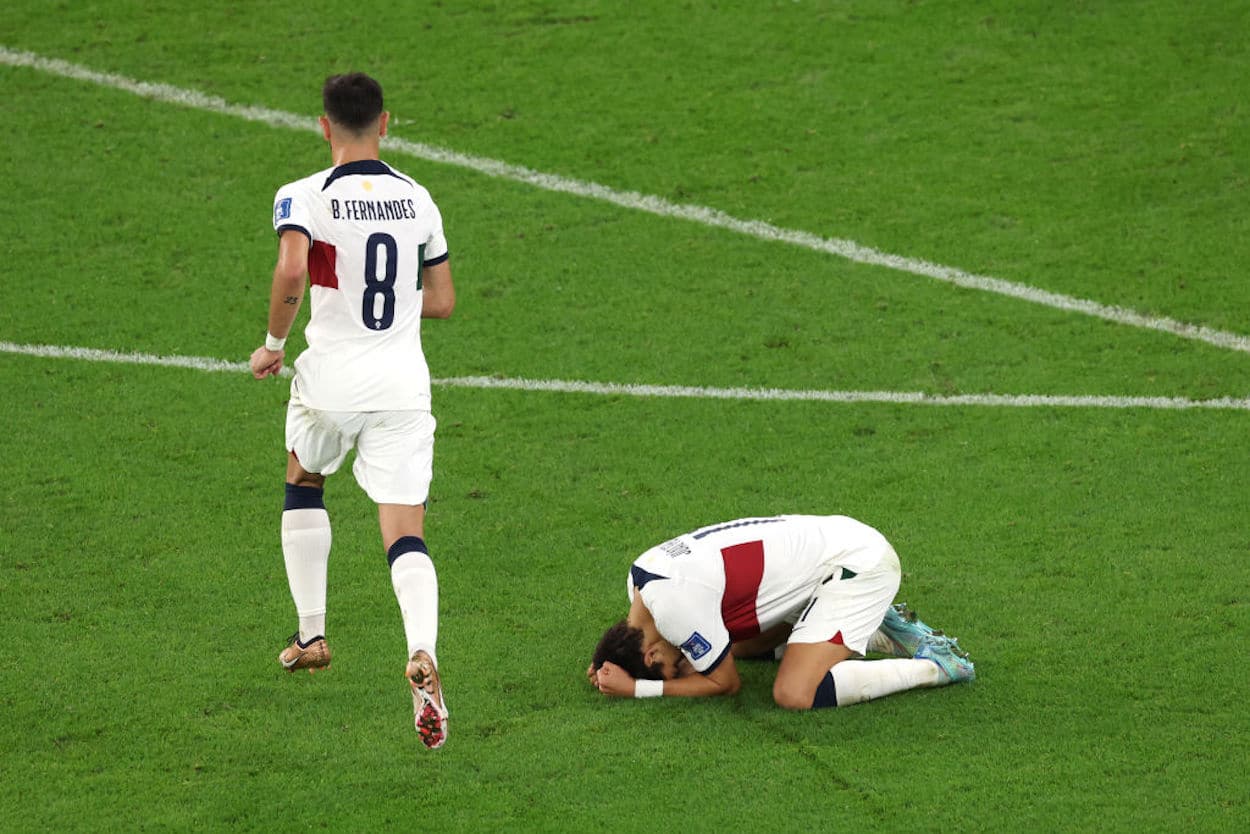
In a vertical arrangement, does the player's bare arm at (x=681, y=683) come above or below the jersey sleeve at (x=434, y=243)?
below

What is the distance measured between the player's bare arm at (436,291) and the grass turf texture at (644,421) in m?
1.36

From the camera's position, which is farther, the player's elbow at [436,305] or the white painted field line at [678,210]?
the white painted field line at [678,210]

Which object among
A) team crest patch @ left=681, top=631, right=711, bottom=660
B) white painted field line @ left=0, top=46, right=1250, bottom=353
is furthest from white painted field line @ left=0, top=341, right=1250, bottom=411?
team crest patch @ left=681, top=631, right=711, bottom=660

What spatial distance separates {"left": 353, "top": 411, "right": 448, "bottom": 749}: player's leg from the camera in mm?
5012

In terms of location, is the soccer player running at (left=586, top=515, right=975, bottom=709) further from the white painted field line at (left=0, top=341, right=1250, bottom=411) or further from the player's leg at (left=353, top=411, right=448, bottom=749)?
the white painted field line at (left=0, top=341, right=1250, bottom=411)

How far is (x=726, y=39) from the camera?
448 inches

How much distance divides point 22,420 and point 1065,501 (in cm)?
479

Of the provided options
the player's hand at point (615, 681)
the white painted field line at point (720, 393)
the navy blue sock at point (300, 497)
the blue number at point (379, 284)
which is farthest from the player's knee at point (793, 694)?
the white painted field line at point (720, 393)

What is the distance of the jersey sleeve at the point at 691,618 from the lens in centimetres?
553

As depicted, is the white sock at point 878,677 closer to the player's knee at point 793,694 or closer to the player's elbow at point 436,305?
the player's knee at point 793,694

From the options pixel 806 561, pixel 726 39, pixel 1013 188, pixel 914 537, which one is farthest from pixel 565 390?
pixel 726 39

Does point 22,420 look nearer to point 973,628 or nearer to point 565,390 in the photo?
point 565,390

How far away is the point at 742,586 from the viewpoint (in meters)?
5.71

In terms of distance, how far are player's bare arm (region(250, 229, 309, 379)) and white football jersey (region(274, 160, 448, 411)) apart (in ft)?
0.14
